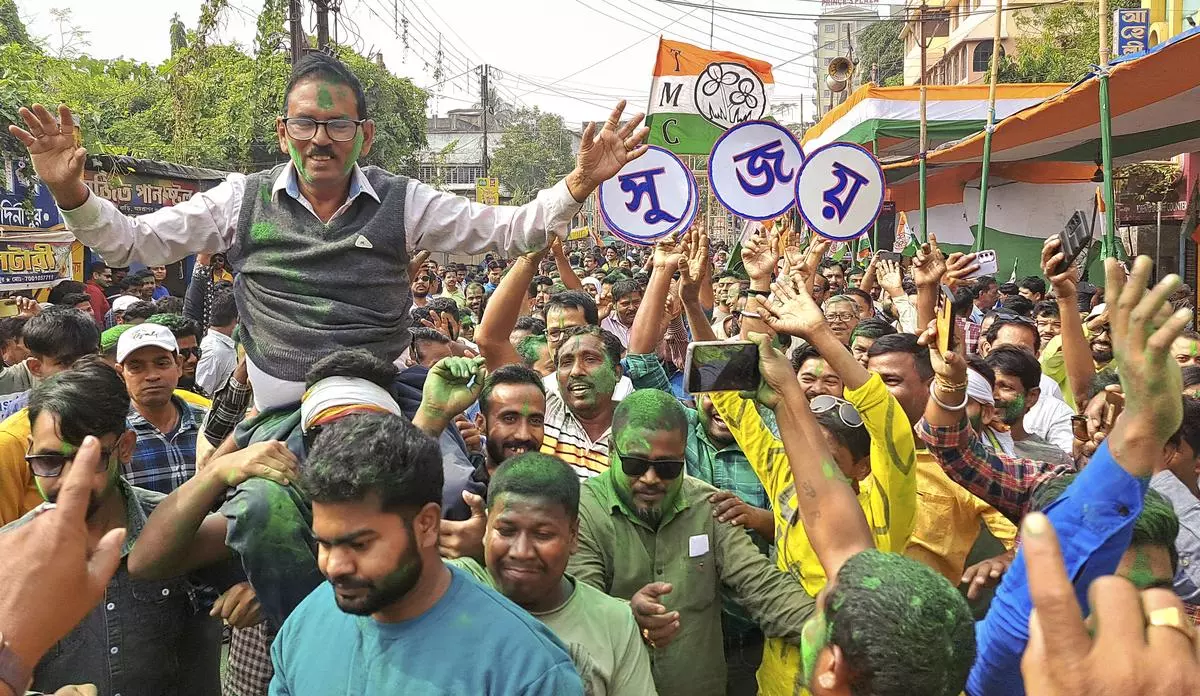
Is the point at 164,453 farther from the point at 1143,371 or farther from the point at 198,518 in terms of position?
the point at 1143,371

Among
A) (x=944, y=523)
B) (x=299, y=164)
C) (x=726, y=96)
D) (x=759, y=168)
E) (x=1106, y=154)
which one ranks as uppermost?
(x=726, y=96)

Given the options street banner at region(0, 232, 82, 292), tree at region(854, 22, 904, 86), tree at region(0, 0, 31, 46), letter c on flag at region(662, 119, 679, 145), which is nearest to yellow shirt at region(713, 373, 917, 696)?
letter c on flag at region(662, 119, 679, 145)

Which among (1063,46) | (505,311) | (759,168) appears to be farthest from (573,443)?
(1063,46)

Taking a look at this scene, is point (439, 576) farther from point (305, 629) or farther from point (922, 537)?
point (922, 537)

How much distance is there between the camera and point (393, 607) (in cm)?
202

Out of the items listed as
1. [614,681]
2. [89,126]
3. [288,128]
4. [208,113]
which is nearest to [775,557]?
[614,681]

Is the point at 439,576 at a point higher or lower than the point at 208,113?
lower

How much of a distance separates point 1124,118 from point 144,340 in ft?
34.7

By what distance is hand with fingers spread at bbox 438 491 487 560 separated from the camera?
2639mm

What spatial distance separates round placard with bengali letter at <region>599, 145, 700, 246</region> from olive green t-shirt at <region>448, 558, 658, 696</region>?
4.13 m

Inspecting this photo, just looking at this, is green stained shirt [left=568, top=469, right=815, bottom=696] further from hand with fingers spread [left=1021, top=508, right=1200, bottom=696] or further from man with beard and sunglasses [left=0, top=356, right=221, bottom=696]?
hand with fingers spread [left=1021, top=508, right=1200, bottom=696]

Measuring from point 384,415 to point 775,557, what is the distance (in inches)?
79.0

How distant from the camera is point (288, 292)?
2828mm

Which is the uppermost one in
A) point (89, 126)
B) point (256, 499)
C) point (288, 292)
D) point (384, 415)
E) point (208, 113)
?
point (208, 113)
